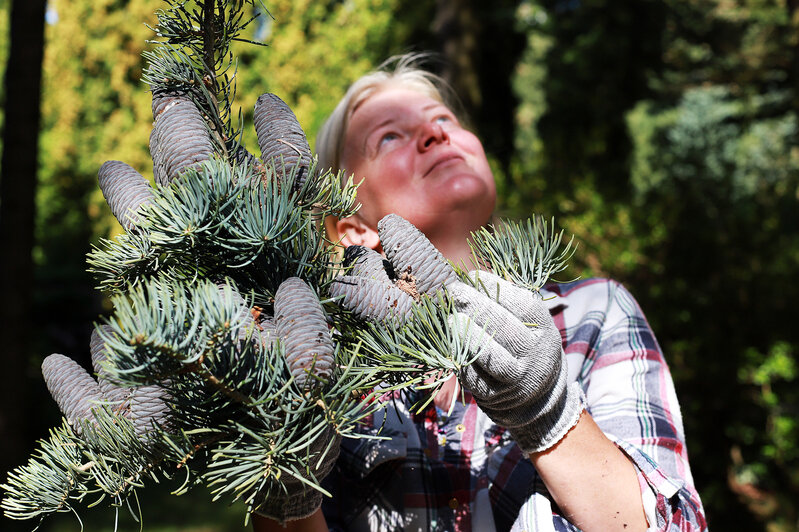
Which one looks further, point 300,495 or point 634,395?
point 634,395

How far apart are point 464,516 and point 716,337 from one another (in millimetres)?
3637

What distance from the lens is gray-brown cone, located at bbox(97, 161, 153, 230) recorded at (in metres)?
0.90

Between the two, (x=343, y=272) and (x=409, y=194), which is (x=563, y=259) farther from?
(x=409, y=194)

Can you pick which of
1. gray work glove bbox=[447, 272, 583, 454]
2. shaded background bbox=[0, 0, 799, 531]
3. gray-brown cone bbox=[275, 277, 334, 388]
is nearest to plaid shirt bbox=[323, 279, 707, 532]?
gray work glove bbox=[447, 272, 583, 454]

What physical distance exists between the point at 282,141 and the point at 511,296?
0.40 metres

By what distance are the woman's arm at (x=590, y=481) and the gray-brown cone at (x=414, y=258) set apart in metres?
0.41

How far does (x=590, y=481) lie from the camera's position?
1131 millimetres

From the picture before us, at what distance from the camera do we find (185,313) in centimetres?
70

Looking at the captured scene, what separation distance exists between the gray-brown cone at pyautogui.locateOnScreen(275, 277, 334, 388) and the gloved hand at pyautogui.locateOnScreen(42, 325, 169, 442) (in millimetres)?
196

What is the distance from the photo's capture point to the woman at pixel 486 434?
1.15 m

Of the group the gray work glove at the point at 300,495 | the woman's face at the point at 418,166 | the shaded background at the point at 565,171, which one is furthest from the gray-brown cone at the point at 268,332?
the shaded background at the point at 565,171

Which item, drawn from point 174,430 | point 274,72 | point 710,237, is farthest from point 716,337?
point 274,72

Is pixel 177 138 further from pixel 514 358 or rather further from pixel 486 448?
pixel 486 448

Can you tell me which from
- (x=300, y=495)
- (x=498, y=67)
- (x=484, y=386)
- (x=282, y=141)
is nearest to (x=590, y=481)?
(x=484, y=386)
